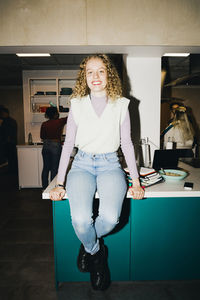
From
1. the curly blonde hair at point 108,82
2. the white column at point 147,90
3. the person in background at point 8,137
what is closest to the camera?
the curly blonde hair at point 108,82

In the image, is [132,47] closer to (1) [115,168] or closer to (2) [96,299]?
(1) [115,168]

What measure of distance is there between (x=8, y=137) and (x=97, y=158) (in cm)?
503

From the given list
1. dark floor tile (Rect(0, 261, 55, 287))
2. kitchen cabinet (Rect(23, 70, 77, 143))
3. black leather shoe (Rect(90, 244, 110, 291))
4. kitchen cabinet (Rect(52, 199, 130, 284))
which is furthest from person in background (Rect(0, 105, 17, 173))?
black leather shoe (Rect(90, 244, 110, 291))

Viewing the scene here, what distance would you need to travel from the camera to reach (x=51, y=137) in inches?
142

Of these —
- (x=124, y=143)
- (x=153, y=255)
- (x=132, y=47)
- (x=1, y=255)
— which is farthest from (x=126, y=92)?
(x=1, y=255)

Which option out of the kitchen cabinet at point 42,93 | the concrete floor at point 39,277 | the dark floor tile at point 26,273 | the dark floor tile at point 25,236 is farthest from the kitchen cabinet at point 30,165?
the dark floor tile at point 26,273

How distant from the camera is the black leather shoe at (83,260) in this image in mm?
1389

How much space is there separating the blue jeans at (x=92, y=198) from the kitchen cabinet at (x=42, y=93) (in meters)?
4.08

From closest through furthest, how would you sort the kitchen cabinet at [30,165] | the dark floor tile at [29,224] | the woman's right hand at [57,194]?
the woman's right hand at [57,194]
the dark floor tile at [29,224]
the kitchen cabinet at [30,165]

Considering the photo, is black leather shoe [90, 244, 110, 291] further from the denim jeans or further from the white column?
the denim jeans

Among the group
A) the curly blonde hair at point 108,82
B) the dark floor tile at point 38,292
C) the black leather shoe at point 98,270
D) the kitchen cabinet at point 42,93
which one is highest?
the kitchen cabinet at point 42,93

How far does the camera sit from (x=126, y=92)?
2.35 m

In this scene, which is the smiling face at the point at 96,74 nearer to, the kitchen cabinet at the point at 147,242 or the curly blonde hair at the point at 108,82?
the curly blonde hair at the point at 108,82

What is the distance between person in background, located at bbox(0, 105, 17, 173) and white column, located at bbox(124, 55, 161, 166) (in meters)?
4.36
